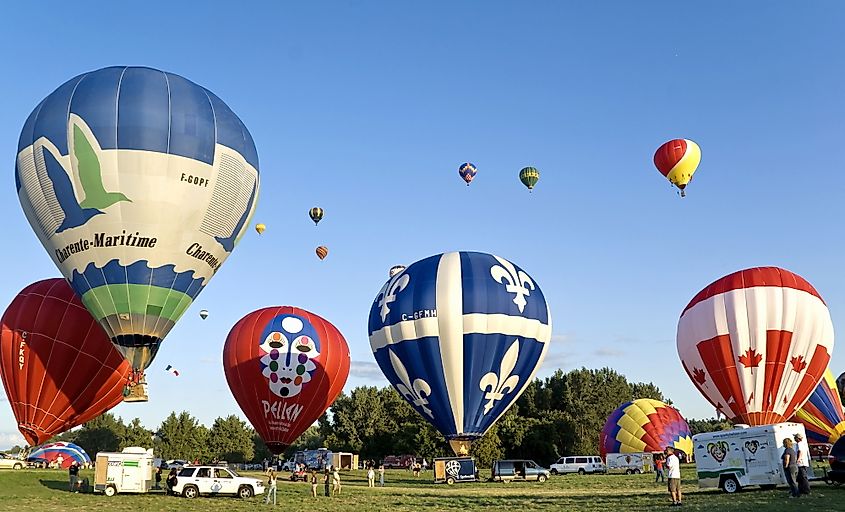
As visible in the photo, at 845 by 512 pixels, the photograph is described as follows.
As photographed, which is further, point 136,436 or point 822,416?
point 136,436

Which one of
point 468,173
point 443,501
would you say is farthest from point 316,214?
point 443,501

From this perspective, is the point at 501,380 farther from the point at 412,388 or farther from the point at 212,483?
the point at 212,483

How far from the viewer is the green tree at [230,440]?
296 ft

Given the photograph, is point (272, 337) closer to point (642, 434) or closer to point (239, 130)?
point (239, 130)

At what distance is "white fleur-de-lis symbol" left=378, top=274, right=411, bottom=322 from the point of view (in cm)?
3006

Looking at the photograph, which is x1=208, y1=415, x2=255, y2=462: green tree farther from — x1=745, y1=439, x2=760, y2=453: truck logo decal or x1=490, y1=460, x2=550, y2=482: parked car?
x1=745, y1=439, x2=760, y2=453: truck logo decal

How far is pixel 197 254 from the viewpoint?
928 inches

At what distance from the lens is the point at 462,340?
2794cm

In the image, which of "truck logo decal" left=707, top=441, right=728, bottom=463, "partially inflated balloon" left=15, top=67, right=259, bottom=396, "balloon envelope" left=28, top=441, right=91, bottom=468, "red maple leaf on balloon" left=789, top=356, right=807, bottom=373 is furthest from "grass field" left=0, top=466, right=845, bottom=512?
"balloon envelope" left=28, top=441, right=91, bottom=468

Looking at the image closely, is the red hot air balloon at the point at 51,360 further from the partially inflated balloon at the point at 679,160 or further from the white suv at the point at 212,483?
the partially inflated balloon at the point at 679,160

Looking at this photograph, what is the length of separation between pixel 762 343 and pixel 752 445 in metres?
8.43

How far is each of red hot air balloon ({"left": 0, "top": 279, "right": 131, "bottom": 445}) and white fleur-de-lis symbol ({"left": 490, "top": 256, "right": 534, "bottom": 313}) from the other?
15.4 m

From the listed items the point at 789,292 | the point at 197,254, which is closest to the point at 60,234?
the point at 197,254

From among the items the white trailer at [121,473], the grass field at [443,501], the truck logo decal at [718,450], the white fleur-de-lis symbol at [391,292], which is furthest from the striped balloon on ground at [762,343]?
the white trailer at [121,473]
